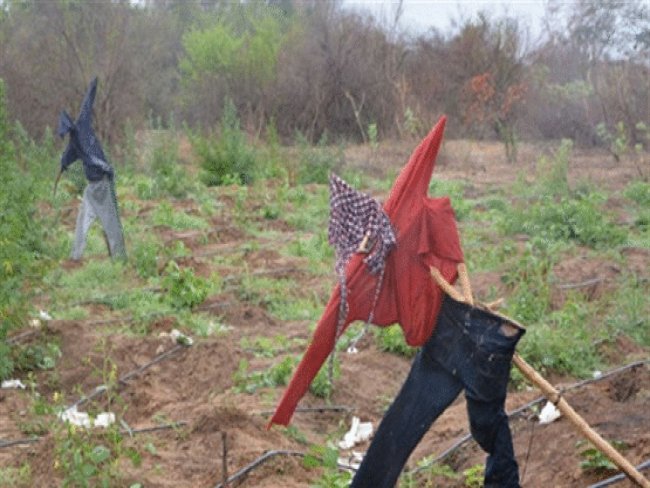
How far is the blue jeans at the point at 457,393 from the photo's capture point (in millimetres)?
2736

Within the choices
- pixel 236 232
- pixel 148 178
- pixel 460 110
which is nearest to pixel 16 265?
pixel 236 232

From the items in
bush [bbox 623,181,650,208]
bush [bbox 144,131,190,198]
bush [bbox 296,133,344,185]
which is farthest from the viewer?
bush [bbox 296,133,344,185]

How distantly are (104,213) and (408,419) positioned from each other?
577cm

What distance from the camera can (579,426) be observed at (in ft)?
9.00

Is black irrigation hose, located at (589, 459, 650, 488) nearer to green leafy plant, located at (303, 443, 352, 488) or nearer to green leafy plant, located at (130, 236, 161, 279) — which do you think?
green leafy plant, located at (303, 443, 352, 488)

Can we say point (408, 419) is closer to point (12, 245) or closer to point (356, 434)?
point (356, 434)

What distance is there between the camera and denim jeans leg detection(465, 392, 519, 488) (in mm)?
2797

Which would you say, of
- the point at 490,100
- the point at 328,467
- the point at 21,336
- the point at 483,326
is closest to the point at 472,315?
the point at 483,326

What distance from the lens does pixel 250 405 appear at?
16.1 feet

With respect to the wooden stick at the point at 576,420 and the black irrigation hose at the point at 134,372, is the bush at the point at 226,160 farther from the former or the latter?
the wooden stick at the point at 576,420

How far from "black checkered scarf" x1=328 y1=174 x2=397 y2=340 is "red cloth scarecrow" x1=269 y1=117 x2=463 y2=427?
0.03 m

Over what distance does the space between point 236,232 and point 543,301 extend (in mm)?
4450

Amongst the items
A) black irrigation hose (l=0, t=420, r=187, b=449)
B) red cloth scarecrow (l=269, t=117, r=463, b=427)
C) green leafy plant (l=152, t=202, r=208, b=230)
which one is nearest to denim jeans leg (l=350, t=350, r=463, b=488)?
red cloth scarecrow (l=269, t=117, r=463, b=427)

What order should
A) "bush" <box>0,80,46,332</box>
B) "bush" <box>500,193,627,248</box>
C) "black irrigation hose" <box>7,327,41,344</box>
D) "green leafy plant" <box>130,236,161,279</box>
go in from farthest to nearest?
1. "bush" <box>500,193,627,248</box>
2. "green leafy plant" <box>130,236,161,279</box>
3. "black irrigation hose" <box>7,327,41,344</box>
4. "bush" <box>0,80,46,332</box>
